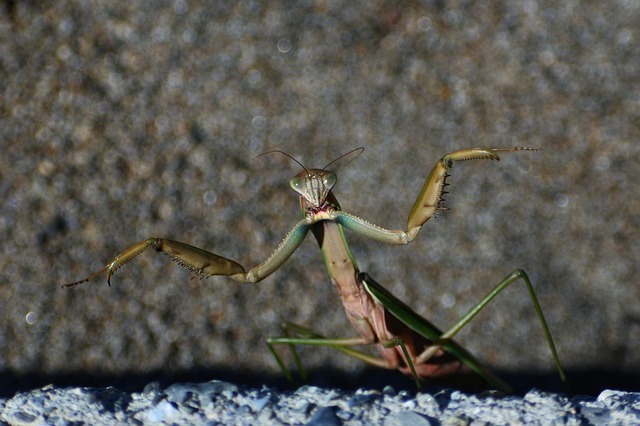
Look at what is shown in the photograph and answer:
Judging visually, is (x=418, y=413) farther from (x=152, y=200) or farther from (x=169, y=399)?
(x=152, y=200)

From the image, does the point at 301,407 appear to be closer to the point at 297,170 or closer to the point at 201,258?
the point at 201,258

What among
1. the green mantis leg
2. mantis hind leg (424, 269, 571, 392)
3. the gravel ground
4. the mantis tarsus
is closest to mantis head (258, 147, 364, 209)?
the mantis tarsus

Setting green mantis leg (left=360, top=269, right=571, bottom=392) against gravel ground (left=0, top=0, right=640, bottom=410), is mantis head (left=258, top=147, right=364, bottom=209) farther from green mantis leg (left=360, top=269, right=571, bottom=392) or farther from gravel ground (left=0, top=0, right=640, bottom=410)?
gravel ground (left=0, top=0, right=640, bottom=410)

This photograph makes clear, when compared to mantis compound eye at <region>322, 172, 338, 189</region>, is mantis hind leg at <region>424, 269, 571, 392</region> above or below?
below

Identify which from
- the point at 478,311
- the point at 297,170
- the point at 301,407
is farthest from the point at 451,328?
the point at 297,170

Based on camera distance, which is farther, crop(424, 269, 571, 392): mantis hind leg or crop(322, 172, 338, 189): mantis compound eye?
crop(424, 269, 571, 392): mantis hind leg

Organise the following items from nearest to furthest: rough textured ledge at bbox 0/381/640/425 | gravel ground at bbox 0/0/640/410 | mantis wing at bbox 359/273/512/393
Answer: rough textured ledge at bbox 0/381/640/425 → mantis wing at bbox 359/273/512/393 → gravel ground at bbox 0/0/640/410
